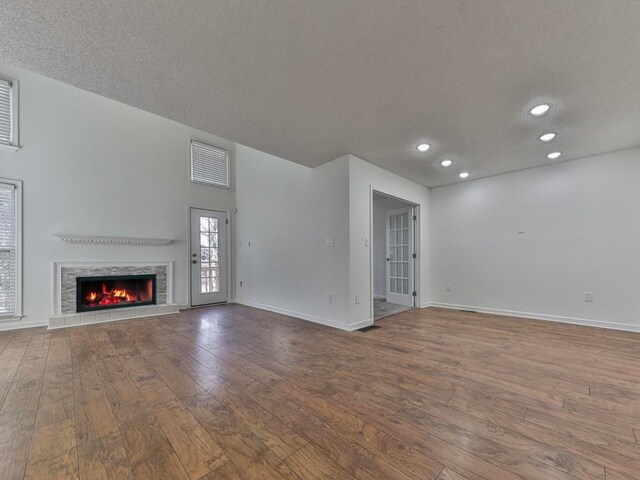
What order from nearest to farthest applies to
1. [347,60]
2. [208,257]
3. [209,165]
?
[347,60] → [208,257] → [209,165]

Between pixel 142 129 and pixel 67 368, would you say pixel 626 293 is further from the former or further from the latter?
pixel 142 129

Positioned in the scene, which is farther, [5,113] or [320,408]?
[5,113]

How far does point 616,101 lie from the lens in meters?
2.42

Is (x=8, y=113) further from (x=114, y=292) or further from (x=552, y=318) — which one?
(x=552, y=318)

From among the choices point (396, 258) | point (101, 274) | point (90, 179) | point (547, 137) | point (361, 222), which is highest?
point (547, 137)

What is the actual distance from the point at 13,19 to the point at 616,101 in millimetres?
4509

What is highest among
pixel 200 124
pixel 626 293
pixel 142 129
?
pixel 142 129

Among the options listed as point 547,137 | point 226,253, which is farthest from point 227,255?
point 547,137

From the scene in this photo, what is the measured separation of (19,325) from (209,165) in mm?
3887

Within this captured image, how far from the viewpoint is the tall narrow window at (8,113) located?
3.70m

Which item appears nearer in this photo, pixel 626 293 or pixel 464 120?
pixel 464 120

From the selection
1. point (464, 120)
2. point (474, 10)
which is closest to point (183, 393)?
point (474, 10)

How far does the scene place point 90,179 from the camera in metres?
4.29

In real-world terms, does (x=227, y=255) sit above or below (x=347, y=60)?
below
